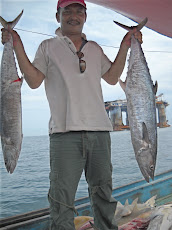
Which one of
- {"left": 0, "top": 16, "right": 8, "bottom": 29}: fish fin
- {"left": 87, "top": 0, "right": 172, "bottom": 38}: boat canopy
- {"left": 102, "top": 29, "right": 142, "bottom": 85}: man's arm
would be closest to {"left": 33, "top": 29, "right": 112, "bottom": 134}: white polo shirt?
{"left": 102, "top": 29, "right": 142, "bottom": 85}: man's arm

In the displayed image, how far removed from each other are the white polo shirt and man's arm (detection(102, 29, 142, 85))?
0.11 m

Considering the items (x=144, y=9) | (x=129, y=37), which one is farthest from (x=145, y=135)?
(x=144, y=9)

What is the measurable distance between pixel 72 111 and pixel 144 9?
3.81ft

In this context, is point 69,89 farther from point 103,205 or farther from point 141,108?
point 103,205

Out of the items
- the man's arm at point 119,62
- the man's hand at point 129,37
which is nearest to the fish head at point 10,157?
the man's arm at point 119,62

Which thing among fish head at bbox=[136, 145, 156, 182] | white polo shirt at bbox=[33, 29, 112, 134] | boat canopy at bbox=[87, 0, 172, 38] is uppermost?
boat canopy at bbox=[87, 0, 172, 38]

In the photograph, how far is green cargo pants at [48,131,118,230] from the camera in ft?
4.41

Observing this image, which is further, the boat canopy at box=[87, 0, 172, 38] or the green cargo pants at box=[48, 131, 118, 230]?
the boat canopy at box=[87, 0, 172, 38]

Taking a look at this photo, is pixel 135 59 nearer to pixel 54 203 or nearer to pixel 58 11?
pixel 58 11

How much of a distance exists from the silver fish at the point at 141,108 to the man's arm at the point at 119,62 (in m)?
0.03

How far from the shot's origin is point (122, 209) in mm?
2424

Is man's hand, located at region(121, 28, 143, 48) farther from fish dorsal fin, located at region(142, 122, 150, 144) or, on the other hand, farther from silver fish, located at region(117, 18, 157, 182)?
fish dorsal fin, located at region(142, 122, 150, 144)

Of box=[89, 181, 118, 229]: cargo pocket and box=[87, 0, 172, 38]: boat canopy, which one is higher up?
box=[87, 0, 172, 38]: boat canopy

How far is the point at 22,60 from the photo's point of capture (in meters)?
1.38
